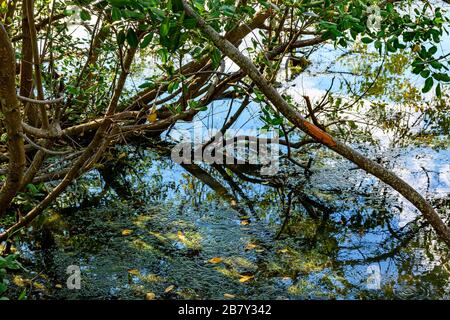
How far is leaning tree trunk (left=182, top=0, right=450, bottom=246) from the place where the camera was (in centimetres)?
183

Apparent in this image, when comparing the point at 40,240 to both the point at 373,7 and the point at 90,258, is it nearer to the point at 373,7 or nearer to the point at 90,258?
the point at 90,258

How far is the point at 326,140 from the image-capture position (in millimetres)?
2049

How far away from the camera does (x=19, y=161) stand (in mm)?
2352

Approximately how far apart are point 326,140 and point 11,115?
1.18 m

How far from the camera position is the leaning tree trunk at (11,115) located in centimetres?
186

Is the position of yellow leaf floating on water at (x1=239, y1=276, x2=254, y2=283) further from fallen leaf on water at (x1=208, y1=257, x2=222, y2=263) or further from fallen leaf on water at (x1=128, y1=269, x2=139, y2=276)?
fallen leaf on water at (x1=128, y1=269, x2=139, y2=276)

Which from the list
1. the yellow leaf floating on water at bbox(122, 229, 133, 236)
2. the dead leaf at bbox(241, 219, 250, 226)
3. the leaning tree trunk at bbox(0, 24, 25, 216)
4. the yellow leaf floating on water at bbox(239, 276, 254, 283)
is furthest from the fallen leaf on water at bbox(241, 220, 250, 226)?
the leaning tree trunk at bbox(0, 24, 25, 216)

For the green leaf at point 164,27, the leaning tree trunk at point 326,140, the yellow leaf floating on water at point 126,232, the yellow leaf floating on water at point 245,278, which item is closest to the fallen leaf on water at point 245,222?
the yellow leaf floating on water at point 245,278

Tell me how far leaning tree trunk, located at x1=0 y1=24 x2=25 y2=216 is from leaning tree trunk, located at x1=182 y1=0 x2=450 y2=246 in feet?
2.23

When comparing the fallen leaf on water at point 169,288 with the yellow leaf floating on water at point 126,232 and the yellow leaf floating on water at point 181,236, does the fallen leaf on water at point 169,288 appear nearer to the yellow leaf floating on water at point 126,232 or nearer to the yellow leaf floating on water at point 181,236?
the yellow leaf floating on water at point 181,236

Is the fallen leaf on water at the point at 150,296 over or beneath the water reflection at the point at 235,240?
beneath

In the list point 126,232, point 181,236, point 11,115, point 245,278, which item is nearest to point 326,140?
point 11,115

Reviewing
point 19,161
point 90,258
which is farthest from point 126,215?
point 19,161

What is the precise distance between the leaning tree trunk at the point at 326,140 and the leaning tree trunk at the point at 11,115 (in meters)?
0.68
